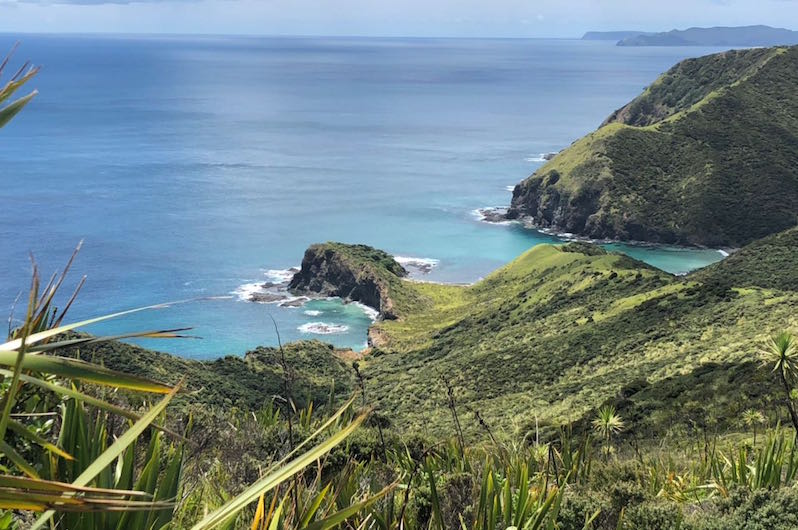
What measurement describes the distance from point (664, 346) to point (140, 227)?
237 ft

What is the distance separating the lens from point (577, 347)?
2031 inches

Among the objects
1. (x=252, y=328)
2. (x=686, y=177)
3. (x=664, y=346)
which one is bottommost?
(x=252, y=328)

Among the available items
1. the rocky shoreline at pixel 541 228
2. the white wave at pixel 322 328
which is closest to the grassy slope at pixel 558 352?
the white wave at pixel 322 328

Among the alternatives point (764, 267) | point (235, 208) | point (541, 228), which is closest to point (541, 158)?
point (541, 228)

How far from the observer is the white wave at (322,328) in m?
74.3

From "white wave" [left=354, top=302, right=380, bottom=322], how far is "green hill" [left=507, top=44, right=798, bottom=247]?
123ft

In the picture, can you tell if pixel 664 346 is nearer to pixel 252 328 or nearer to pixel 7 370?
pixel 252 328

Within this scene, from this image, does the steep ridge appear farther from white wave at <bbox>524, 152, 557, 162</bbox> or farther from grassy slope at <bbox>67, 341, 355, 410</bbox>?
white wave at <bbox>524, 152, 557, 162</bbox>

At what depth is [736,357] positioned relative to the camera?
122ft

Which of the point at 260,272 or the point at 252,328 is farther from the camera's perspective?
the point at 260,272

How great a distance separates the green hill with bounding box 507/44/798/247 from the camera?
102 metres

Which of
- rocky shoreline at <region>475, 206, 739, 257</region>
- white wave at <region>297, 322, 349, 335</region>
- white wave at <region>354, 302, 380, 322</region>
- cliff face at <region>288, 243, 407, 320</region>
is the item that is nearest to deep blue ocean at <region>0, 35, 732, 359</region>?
white wave at <region>297, 322, 349, 335</region>

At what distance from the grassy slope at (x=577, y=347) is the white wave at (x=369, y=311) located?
5893 millimetres

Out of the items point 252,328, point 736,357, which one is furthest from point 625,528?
point 252,328
